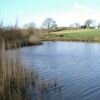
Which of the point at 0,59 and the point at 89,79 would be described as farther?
the point at 89,79

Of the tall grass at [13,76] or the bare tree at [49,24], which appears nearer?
the tall grass at [13,76]

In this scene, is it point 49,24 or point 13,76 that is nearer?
point 13,76

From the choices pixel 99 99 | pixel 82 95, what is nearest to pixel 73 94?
pixel 82 95

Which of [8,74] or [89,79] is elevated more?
[8,74]

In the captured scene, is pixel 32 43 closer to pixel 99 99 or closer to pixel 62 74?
pixel 62 74

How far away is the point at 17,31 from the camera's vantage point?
7680mm

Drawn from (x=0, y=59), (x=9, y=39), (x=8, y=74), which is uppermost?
(x=9, y=39)

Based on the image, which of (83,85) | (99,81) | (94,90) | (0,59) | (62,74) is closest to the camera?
(0,59)

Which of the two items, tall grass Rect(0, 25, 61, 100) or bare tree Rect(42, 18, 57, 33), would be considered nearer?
tall grass Rect(0, 25, 61, 100)

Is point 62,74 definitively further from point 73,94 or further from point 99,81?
point 73,94

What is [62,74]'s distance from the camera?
38.3ft

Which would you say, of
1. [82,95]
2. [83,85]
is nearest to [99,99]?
[82,95]

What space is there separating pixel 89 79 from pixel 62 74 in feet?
4.52

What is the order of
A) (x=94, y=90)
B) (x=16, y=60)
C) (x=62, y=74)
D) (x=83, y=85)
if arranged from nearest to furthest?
(x=16, y=60) → (x=94, y=90) → (x=83, y=85) → (x=62, y=74)
